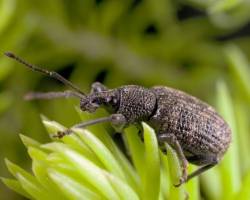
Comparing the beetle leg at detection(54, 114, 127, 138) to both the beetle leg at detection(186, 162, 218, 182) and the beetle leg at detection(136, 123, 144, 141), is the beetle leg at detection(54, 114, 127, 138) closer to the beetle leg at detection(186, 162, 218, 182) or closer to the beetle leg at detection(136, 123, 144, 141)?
the beetle leg at detection(136, 123, 144, 141)

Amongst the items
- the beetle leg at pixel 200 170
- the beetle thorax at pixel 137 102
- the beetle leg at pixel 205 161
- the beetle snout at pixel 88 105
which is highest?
the beetle thorax at pixel 137 102

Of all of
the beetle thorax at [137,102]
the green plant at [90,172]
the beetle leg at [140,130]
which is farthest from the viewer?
the beetle thorax at [137,102]

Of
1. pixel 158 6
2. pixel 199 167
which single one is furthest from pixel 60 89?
pixel 199 167

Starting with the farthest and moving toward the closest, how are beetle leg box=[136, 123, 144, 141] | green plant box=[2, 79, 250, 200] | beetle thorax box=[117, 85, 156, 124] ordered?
beetle thorax box=[117, 85, 156, 124], beetle leg box=[136, 123, 144, 141], green plant box=[2, 79, 250, 200]

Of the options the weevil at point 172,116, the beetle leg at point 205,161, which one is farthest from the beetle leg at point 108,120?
the beetle leg at point 205,161

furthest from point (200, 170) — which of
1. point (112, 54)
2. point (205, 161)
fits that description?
point (112, 54)

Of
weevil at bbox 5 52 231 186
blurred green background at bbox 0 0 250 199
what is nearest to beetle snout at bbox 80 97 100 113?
weevil at bbox 5 52 231 186

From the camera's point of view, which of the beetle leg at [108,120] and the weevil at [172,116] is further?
the weevil at [172,116]

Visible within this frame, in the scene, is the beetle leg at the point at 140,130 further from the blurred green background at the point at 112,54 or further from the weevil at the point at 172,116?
the blurred green background at the point at 112,54

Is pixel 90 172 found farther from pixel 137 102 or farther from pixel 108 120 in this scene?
pixel 137 102
